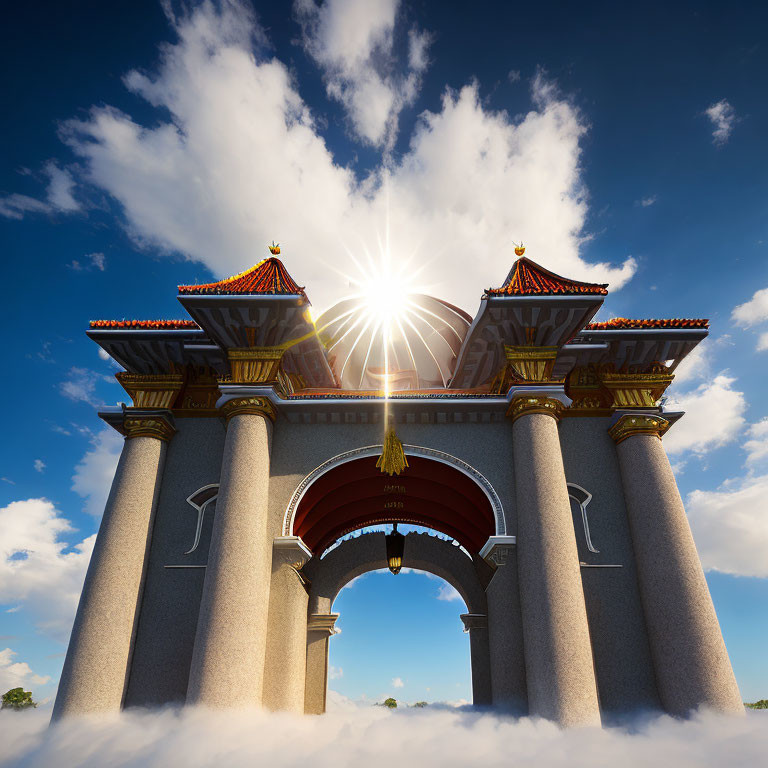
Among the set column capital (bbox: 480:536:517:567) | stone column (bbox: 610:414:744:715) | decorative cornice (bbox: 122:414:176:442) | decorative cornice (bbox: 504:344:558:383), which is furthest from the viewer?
decorative cornice (bbox: 122:414:176:442)

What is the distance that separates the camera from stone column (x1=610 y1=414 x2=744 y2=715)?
10.1 m

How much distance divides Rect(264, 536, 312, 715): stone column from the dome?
28.9 feet

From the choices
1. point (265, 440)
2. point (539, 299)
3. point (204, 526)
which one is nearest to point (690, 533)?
point (539, 299)

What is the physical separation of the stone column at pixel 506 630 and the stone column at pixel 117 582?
710 centimetres

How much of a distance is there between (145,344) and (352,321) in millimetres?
8487

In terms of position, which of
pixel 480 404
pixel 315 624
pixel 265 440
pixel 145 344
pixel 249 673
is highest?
pixel 145 344

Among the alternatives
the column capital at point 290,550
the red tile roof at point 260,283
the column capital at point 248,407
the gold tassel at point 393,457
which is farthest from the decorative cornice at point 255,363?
the column capital at point 290,550

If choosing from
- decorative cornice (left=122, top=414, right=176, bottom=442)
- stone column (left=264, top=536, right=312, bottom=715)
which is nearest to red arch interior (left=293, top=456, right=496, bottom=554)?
stone column (left=264, top=536, right=312, bottom=715)

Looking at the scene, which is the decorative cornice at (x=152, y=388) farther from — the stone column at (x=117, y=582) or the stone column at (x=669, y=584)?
the stone column at (x=669, y=584)

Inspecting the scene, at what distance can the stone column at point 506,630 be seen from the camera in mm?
10672

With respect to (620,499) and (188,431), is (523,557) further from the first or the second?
(188,431)

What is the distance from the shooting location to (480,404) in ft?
41.8

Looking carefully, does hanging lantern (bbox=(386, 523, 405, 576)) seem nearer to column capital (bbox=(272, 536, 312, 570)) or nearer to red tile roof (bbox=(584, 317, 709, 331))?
column capital (bbox=(272, 536, 312, 570))

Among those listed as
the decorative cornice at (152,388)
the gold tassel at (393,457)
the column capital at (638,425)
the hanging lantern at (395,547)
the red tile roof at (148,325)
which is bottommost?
the hanging lantern at (395,547)
